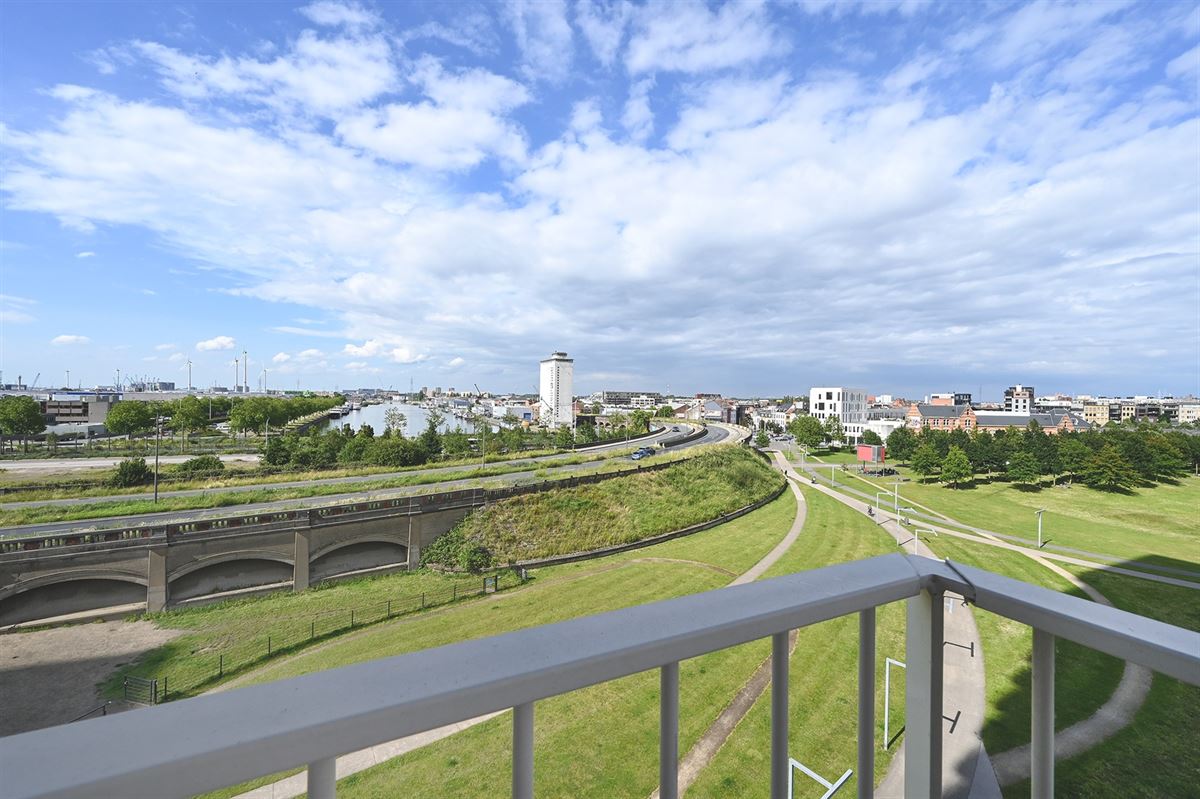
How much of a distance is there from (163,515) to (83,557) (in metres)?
3.61

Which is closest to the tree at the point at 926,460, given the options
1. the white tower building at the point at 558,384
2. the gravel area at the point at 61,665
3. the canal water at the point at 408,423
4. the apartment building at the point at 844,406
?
the apartment building at the point at 844,406

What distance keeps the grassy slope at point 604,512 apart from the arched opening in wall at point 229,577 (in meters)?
7.03

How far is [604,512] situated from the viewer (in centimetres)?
2358

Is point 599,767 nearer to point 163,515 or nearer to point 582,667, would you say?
point 582,667

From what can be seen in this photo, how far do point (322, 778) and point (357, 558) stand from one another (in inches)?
869

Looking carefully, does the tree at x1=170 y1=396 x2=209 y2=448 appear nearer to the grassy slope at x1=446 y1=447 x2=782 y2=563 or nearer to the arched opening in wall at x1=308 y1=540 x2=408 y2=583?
the arched opening in wall at x1=308 y1=540 x2=408 y2=583

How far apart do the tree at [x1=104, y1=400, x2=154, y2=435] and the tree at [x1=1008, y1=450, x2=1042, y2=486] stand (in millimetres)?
73972

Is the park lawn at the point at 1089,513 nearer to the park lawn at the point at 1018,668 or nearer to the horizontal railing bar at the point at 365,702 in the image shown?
the park lawn at the point at 1018,668

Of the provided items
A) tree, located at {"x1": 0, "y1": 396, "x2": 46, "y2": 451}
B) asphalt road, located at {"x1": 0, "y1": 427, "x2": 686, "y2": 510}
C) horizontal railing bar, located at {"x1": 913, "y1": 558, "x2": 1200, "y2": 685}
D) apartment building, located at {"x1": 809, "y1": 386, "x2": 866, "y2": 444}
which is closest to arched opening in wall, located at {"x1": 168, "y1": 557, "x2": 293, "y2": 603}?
asphalt road, located at {"x1": 0, "y1": 427, "x2": 686, "y2": 510}

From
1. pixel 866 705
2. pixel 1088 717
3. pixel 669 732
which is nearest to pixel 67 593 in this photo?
pixel 669 732

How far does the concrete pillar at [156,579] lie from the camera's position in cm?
1560

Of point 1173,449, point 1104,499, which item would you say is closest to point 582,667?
point 1104,499

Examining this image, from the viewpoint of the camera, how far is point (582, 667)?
1.00 m

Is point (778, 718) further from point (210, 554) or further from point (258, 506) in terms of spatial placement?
point (258, 506)
